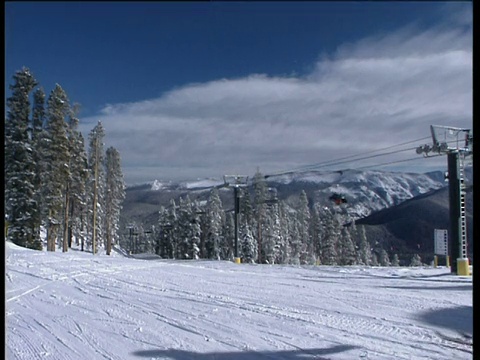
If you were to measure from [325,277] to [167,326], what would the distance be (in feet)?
26.1

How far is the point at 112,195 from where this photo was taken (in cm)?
3388

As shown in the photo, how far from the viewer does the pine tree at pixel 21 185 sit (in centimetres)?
2339

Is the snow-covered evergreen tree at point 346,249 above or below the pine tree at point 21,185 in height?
below

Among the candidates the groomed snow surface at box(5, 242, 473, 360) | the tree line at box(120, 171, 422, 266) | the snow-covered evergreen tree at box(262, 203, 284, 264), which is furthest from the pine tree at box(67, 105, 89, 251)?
the groomed snow surface at box(5, 242, 473, 360)

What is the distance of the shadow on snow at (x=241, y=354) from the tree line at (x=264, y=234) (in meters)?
38.2

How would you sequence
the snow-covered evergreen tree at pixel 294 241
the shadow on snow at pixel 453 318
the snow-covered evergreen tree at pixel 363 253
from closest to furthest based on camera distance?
1. the shadow on snow at pixel 453 318
2. the snow-covered evergreen tree at pixel 363 253
3. the snow-covered evergreen tree at pixel 294 241

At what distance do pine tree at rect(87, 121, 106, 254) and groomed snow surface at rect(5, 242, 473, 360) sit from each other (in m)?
Answer: 15.3

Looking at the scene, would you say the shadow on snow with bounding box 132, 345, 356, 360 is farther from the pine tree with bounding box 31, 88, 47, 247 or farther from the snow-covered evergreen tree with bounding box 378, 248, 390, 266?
the snow-covered evergreen tree with bounding box 378, 248, 390, 266

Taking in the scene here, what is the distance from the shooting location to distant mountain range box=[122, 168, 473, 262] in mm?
44344

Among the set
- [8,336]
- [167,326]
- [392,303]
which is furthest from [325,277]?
[8,336]

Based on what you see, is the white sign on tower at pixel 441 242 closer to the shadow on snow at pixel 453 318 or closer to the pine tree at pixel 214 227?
the shadow on snow at pixel 453 318

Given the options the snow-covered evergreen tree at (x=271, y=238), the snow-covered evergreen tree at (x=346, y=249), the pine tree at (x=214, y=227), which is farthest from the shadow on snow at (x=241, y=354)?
the snow-covered evergreen tree at (x=346, y=249)

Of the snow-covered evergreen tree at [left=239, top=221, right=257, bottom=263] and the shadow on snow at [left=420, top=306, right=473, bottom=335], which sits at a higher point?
the shadow on snow at [left=420, top=306, right=473, bottom=335]

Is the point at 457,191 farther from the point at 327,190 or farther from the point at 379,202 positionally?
the point at 379,202
